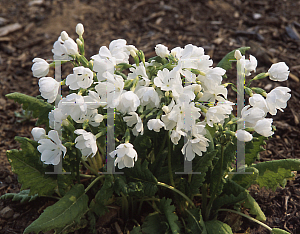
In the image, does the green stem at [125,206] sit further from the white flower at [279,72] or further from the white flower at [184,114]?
the white flower at [279,72]

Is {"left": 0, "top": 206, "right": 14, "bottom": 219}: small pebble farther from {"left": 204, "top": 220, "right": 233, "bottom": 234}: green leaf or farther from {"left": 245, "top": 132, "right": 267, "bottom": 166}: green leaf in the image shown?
{"left": 245, "top": 132, "right": 267, "bottom": 166}: green leaf

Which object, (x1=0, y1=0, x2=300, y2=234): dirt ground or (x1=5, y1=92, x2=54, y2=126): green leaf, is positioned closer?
(x1=5, y1=92, x2=54, y2=126): green leaf

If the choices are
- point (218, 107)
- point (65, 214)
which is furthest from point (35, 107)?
point (218, 107)

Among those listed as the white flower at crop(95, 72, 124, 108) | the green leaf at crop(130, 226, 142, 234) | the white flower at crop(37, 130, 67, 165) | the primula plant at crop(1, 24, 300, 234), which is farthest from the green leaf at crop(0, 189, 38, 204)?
the white flower at crop(95, 72, 124, 108)

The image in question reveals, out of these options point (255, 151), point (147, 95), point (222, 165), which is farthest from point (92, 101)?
point (255, 151)

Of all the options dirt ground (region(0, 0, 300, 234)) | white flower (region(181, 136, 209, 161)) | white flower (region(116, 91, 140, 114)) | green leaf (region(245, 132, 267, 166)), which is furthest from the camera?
dirt ground (region(0, 0, 300, 234))

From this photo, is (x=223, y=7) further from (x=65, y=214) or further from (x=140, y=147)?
(x=65, y=214)

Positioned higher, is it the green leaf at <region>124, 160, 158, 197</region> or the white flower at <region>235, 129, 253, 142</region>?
the white flower at <region>235, 129, 253, 142</region>
